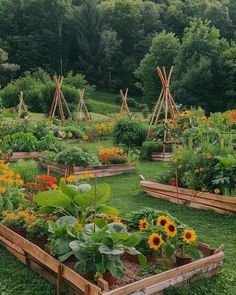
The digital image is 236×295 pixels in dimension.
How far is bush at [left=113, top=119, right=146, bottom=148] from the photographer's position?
11148 millimetres

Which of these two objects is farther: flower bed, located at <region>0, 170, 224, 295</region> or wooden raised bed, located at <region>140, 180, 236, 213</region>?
wooden raised bed, located at <region>140, 180, 236, 213</region>

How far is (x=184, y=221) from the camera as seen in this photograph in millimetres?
5176

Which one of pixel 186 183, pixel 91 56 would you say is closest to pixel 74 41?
pixel 91 56

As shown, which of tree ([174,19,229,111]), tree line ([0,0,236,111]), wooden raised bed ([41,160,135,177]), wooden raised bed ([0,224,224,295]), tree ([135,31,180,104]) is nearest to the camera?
wooden raised bed ([0,224,224,295])

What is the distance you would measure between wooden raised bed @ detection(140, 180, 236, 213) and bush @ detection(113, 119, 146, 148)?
15.2 ft

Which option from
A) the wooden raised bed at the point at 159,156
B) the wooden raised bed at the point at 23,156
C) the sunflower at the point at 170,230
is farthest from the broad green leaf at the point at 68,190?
the wooden raised bed at the point at 159,156

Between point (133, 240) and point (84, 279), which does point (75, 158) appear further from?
point (84, 279)

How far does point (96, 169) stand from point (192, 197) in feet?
8.56

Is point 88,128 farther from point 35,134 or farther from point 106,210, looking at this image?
point 106,210

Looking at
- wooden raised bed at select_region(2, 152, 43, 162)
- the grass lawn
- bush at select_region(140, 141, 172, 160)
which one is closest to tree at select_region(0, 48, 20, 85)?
wooden raised bed at select_region(2, 152, 43, 162)

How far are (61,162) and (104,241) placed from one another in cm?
489

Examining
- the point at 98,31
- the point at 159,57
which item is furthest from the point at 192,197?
the point at 98,31

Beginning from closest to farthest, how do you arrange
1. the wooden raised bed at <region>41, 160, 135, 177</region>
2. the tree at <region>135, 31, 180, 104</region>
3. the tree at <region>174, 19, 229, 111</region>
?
the wooden raised bed at <region>41, 160, 135, 177</region>, the tree at <region>174, 19, 229, 111</region>, the tree at <region>135, 31, 180, 104</region>

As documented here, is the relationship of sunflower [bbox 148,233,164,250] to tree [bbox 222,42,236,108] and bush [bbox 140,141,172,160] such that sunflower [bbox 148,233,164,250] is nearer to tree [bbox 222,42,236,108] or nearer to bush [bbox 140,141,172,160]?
bush [bbox 140,141,172,160]
